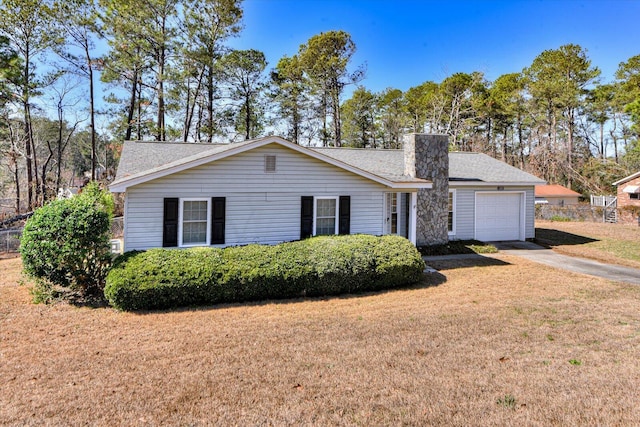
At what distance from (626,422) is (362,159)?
41.7ft

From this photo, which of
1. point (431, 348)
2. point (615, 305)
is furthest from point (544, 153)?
point (431, 348)

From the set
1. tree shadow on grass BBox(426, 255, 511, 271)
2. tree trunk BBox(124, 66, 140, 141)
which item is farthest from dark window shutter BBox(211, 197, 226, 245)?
tree trunk BBox(124, 66, 140, 141)

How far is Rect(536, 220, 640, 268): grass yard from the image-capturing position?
43.9 ft

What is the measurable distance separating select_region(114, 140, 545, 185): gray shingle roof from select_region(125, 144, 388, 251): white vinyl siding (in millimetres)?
949

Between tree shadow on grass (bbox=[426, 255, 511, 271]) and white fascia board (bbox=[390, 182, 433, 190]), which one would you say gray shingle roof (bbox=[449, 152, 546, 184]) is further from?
tree shadow on grass (bbox=[426, 255, 511, 271])

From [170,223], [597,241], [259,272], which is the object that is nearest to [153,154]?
[170,223]

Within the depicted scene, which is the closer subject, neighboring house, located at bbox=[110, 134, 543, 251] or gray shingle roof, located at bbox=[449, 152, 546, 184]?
neighboring house, located at bbox=[110, 134, 543, 251]

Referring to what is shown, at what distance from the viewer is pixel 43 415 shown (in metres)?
3.80

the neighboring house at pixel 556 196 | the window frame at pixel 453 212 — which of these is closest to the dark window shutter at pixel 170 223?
the window frame at pixel 453 212

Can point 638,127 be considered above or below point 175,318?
above

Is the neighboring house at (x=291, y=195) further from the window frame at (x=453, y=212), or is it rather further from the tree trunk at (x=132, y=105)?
the tree trunk at (x=132, y=105)

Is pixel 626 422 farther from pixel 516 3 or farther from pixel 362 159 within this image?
pixel 516 3

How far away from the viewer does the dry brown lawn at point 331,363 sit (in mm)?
3871

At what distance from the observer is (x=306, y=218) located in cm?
1102
